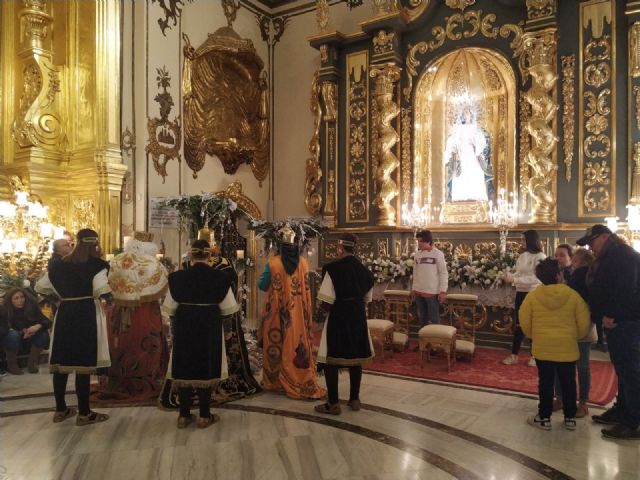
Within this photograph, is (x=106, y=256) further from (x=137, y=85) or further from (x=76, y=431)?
(x=76, y=431)

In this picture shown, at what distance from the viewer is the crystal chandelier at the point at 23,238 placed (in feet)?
25.2

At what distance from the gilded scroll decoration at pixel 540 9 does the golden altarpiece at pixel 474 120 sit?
0.6 inches

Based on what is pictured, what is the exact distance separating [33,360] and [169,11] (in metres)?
6.57

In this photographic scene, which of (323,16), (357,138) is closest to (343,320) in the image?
(357,138)

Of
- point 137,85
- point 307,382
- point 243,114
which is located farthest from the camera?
point 243,114

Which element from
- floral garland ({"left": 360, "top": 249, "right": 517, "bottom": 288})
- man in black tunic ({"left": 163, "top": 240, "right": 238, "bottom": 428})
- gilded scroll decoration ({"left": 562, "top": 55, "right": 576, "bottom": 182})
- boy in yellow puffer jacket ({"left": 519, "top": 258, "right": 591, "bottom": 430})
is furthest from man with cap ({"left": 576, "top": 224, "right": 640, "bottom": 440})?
gilded scroll decoration ({"left": 562, "top": 55, "right": 576, "bottom": 182})

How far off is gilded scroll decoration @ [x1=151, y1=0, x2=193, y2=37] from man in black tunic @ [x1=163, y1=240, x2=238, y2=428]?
6.74 metres

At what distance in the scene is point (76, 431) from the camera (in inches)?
179

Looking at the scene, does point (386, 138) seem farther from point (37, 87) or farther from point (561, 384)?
point (561, 384)

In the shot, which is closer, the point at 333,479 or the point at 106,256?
the point at 333,479

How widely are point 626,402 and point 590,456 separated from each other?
69 centimetres

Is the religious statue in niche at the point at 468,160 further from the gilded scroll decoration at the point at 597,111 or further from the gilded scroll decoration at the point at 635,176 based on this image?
the gilded scroll decoration at the point at 635,176

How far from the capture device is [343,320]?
5.00m

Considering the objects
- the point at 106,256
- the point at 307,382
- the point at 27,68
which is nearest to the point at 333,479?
the point at 307,382
